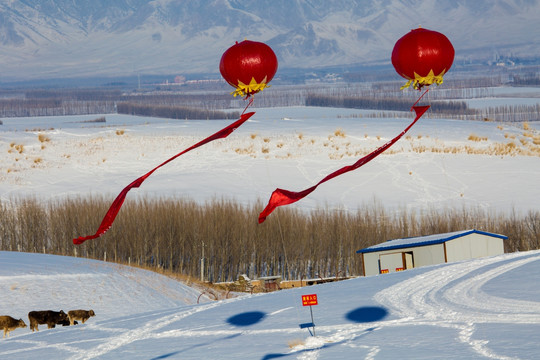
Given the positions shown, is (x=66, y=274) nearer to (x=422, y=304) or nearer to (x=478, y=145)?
(x=422, y=304)

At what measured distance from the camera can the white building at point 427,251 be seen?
45.8 m

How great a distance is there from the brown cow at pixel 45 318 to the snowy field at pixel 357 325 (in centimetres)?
153

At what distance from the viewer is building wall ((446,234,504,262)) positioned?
A: 46344mm

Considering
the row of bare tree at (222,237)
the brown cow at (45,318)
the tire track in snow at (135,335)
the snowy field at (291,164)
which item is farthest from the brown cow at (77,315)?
the snowy field at (291,164)

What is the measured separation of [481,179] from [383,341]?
2904 inches

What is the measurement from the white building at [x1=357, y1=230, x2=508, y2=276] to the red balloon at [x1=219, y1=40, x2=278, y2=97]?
27.1 m

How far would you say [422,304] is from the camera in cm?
2709

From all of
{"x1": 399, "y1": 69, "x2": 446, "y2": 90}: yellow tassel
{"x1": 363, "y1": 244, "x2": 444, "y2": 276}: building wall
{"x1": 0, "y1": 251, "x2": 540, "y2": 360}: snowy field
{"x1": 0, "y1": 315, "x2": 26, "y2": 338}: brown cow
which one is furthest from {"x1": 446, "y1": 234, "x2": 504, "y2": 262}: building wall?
{"x1": 399, "y1": 69, "x2": 446, "y2": 90}: yellow tassel

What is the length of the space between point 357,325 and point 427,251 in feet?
71.2

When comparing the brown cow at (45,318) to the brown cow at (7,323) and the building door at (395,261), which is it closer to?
the brown cow at (7,323)

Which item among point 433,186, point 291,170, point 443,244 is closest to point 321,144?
point 291,170

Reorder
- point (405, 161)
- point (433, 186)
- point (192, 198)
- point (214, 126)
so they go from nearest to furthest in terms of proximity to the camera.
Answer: point (192, 198)
point (433, 186)
point (405, 161)
point (214, 126)

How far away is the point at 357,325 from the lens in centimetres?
2502

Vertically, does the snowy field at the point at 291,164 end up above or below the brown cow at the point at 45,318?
above
